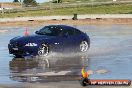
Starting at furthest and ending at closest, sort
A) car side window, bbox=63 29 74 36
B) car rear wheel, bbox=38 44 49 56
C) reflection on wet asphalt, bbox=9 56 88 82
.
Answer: car side window, bbox=63 29 74 36
car rear wheel, bbox=38 44 49 56
reflection on wet asphalt, bbox=9 56 88 82

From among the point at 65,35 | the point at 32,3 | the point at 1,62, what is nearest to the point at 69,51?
the point at 65,35

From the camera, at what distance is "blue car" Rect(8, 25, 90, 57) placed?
62.9ft

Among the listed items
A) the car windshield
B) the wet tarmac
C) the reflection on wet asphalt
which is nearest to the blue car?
the car windshield

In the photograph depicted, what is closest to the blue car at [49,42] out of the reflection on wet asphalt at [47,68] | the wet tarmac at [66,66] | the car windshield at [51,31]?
the car windshield at [51,31]

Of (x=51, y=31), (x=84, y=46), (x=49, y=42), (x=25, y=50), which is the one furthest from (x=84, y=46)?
(x=25, y=50)

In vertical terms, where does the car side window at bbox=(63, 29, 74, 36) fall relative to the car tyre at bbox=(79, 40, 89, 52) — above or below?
above

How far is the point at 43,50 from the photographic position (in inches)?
774

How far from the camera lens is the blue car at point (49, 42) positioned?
62.9ft

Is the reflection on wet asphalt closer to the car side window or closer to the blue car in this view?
the blue car

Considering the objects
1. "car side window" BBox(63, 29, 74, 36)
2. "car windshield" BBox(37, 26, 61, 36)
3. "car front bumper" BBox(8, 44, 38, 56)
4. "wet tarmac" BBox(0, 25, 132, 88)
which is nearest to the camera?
"wet tarmac" BBox(0, 25, 132, 88)

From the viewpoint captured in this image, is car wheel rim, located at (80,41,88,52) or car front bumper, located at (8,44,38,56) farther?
car wheel rim, located at (80,41,88,52)

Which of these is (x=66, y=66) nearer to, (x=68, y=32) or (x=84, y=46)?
(x=68, y=32)

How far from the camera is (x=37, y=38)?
63.5 feet

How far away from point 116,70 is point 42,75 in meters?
2.68
